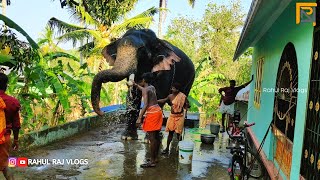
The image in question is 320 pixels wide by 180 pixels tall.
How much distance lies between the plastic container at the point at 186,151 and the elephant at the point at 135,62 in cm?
159

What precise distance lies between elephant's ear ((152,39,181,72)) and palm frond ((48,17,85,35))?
13682mm

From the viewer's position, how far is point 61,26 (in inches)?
817

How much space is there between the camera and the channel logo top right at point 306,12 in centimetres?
396

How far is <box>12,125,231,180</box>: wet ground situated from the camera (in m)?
5.53

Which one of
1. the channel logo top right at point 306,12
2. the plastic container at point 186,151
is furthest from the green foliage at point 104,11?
the channel logo top right at point 306,12

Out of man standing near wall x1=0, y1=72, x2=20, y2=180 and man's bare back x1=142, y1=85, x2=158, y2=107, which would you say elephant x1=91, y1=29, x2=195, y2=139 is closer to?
man's bare back x1=142, y1=85, x2=158, y2=107

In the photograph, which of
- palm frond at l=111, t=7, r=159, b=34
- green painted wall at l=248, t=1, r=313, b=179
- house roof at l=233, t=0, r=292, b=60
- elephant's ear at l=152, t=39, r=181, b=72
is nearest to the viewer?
green painted wall at l=248, t=1, r=313, b=179

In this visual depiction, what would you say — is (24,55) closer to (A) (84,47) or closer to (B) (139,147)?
(B) (139,147)

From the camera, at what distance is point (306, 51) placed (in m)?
4.13

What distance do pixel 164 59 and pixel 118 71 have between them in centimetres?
133

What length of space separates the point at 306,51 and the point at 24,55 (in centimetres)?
541

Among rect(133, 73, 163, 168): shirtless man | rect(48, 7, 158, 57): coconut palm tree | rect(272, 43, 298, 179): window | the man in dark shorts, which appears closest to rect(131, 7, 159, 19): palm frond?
rect(48, 7, 158, 57): coconut palm tree

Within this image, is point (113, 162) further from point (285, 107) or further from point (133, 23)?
point (133, 23)

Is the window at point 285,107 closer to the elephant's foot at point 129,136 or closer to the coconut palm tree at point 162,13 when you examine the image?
the elephant's foot at point 129,136
